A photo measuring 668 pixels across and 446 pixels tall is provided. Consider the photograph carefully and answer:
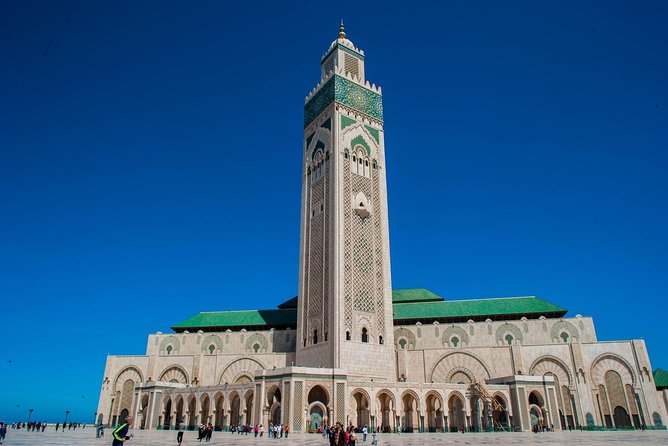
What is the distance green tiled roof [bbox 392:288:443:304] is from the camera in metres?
39.7

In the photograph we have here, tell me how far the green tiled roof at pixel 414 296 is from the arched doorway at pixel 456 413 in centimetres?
1083

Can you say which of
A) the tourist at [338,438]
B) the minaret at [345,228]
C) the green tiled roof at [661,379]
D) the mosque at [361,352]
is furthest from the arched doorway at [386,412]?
the green tiled roof at [661,379]

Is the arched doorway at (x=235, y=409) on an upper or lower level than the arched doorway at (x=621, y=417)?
upper

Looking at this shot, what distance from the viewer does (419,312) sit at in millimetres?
37344

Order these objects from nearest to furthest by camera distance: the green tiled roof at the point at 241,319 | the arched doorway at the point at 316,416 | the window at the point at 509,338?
the arched doorway at the point at 316,416
the window at the point at 509,338
the green tiled roof at the point at 241,319

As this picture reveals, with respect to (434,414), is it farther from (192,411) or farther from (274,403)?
(192,411)

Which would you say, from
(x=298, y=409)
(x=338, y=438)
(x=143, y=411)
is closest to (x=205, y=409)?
(x=143, y=411)

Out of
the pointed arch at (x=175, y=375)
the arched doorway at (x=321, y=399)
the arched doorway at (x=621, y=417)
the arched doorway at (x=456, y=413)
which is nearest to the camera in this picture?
the arched doorway at (x=321, y=399)

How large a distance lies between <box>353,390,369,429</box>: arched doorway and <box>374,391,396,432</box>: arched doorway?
67 cm

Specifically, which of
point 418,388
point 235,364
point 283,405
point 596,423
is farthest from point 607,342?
point 235,364

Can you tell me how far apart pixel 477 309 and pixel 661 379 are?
1271 centimetres

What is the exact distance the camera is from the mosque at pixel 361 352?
2744 centimetres

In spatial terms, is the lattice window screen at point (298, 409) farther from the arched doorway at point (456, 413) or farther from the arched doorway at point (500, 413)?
the arched doorway at point (500, 413)

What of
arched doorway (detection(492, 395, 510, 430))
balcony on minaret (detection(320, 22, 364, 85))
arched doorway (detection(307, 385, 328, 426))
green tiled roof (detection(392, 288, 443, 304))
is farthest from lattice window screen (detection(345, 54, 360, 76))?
arched doorway (detection(492, 395, 510, 430))
